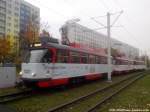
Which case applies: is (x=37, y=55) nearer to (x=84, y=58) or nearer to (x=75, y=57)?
(x=75, y=57)

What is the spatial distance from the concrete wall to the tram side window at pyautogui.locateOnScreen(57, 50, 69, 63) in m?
3.92

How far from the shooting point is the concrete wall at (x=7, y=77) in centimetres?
1660

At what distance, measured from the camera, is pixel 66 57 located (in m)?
16.2

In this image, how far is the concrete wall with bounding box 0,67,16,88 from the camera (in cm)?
1660

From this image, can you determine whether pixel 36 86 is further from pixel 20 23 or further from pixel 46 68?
pixel 20 23

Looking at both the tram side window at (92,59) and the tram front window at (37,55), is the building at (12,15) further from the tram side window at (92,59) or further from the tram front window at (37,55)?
the tram front window at (37,55)

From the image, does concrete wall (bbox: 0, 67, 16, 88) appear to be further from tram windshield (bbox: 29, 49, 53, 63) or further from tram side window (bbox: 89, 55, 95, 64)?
tram side window (bbox: 89, 55, 95, 64)

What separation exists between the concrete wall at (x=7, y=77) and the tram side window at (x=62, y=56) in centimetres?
392

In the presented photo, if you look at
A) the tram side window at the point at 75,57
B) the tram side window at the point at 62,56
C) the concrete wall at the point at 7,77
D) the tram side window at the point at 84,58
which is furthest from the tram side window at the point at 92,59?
the concrete wall at the point at 7,77

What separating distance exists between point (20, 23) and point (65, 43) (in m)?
88.4

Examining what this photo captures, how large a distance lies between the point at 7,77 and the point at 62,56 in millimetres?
4086

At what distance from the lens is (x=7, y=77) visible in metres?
17.0

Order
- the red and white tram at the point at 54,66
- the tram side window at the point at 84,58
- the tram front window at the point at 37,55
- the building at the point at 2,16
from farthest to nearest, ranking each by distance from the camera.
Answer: the building at the point at 2,16 < the tram side window at the point at 84,58 < the tram front window at the point at 37,55 < the red and white tram at the point at 54,66

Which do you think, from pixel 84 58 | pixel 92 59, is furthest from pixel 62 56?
pixel 92 59
